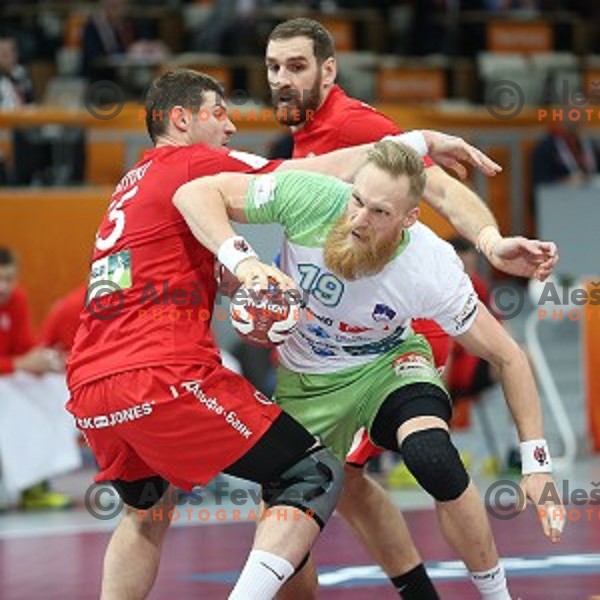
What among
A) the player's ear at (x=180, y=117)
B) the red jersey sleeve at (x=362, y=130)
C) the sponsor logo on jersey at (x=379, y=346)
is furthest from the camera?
the red jersey sleeve at (x=362, y=130)

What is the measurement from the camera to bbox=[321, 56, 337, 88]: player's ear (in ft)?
24.2

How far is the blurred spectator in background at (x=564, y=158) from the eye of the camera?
15422 millimetres

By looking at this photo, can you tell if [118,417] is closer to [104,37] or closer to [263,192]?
[263,192]

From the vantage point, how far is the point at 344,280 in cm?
626

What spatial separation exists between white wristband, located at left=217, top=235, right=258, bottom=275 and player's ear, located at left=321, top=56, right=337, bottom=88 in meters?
1.62

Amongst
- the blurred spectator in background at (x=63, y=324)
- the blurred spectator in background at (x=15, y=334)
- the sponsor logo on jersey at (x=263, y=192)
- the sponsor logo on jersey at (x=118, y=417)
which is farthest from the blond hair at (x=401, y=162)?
the blurred spectator in background at (x=63, y=324)

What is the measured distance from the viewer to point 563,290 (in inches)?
477

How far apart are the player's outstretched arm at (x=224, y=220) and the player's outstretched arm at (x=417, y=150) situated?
442 millimetres

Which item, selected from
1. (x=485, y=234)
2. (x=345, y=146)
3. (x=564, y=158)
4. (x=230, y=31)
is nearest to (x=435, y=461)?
(x=485, y=234)

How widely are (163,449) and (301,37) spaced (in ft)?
6.30

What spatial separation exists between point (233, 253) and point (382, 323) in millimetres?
759

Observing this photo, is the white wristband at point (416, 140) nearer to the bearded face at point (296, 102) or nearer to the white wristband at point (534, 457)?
the bearded face at point (296, 102)

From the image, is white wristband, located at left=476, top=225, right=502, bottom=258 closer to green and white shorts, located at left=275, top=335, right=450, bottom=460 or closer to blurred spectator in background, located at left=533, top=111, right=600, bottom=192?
green and white shorts, located at left=275, top=335, right=450, bottom=460

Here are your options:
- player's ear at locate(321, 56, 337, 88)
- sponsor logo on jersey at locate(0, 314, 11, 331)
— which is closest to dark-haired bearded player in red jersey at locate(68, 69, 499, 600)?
player's ear at locate(321, 56, 337, 88)
